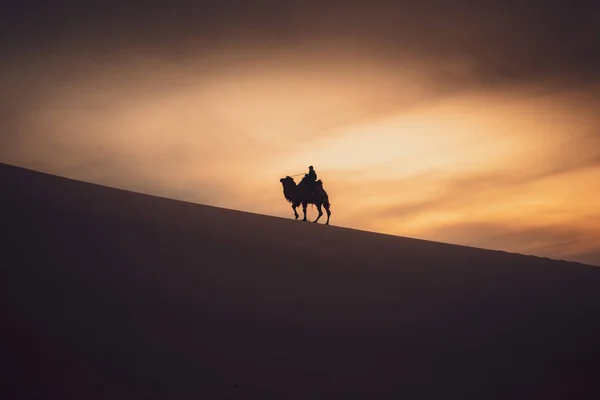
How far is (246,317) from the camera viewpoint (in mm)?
7746

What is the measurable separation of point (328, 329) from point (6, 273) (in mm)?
4372

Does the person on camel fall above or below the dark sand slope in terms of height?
above

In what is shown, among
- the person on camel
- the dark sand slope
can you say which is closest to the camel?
the person on camel

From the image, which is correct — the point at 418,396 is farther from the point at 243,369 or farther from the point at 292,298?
the point at 292,298

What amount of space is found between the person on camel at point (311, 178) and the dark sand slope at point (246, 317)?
6216 millimetres

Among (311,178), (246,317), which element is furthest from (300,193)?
(246,317)

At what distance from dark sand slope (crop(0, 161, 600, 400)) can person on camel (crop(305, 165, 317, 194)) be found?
20.4 ft

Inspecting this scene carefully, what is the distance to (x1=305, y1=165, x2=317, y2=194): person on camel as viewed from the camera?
1939 cm

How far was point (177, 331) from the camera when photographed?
6898 millimetres

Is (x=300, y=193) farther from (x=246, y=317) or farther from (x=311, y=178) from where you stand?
(x=246, y=317)

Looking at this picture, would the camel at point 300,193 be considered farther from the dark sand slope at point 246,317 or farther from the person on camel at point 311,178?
the dark sand slope at point 246,317

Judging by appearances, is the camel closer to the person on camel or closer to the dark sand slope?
the person on camel

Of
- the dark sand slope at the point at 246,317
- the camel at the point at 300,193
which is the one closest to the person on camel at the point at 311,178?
the camel at the point at 300,193

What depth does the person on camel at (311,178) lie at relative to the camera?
63.6 feet
